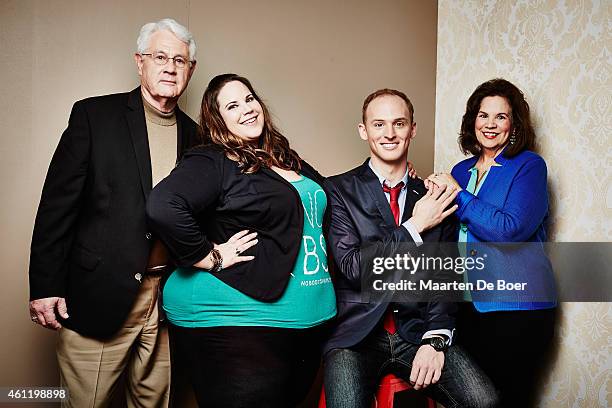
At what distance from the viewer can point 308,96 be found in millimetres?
3299

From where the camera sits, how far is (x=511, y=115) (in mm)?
2369

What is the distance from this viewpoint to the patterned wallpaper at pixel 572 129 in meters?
2.32

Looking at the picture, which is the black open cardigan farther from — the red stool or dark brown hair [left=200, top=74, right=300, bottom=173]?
the red stool

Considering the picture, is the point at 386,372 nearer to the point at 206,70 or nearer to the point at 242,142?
the point at 242,142

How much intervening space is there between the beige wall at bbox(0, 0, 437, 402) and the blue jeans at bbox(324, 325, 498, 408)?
1.36 metres

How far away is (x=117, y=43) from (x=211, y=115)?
3.16 ft

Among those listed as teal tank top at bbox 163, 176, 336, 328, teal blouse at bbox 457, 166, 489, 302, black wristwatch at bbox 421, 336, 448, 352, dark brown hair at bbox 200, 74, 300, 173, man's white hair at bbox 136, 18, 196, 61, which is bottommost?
black wristwatch at bbox 421, 336, 448, 352

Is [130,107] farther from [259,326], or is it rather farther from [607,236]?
[607,236]

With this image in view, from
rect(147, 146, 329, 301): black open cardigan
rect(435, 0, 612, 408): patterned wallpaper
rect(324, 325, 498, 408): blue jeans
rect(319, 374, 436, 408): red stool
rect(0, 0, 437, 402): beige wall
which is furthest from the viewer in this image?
rect(0, 0, 437, 402): beige wall

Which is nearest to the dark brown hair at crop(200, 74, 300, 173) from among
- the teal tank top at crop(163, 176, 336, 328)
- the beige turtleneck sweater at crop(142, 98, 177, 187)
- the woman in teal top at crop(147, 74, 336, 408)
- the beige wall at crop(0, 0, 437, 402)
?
the woman in teal top at crop(147, 74, 336, 408)

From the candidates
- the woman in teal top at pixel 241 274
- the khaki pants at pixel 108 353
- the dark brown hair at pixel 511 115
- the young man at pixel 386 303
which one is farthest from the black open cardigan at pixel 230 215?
the dark brown hair at pixel 511 115

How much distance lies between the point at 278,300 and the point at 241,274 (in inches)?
5.6

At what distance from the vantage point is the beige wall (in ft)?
9.23

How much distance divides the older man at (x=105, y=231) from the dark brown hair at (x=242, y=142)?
8.1 inches
